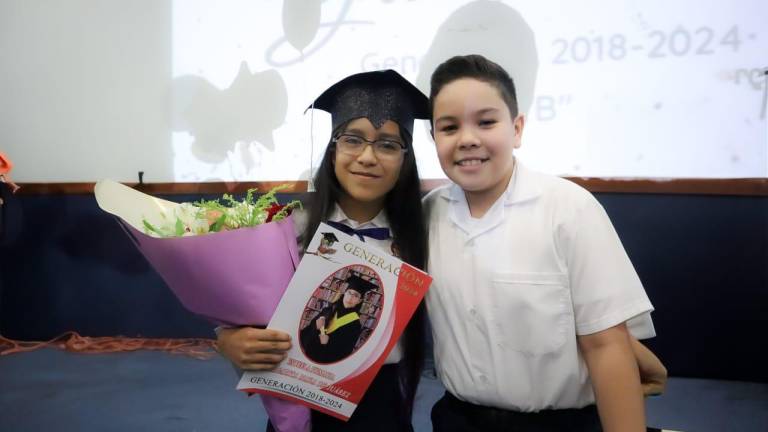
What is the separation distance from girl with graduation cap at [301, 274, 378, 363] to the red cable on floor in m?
1.63

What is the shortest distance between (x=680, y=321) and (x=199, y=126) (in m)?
2.47

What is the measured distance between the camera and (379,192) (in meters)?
1.12

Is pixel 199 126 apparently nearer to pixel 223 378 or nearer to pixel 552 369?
pixel 223 378

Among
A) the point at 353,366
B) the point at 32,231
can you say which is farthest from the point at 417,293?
the point at 32,231

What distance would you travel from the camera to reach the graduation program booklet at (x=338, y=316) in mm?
950

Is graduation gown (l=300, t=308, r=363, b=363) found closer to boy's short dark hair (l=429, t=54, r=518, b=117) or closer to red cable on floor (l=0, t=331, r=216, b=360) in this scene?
boy's short dark hair (l=429, t=54, r=518, b=117)

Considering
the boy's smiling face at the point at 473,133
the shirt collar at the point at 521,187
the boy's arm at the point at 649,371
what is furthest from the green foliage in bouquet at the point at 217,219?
the boy's arm at the point at 649,371

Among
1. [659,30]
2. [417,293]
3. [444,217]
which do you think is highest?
[659,30]

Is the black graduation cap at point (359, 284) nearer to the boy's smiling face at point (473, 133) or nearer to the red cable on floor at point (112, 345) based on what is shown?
the boy's smiling face at point (473, 133)

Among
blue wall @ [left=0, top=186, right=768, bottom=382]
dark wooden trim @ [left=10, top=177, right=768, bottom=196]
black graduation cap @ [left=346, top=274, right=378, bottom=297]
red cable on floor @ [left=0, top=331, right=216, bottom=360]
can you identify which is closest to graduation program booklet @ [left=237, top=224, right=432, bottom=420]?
black graduation cap @ [left=346, top=274, right=378, bottom=297]

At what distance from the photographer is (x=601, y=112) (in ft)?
6.61

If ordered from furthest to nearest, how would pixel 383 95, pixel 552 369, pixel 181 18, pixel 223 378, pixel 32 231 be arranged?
pixel 32 231 → pixel 181 18 → pixel 223 378 → pixel 383 95 → pixel 552 369

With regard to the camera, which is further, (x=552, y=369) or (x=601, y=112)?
(x=601, y=112)

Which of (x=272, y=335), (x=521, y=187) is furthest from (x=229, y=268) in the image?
(x=521, y=187)
